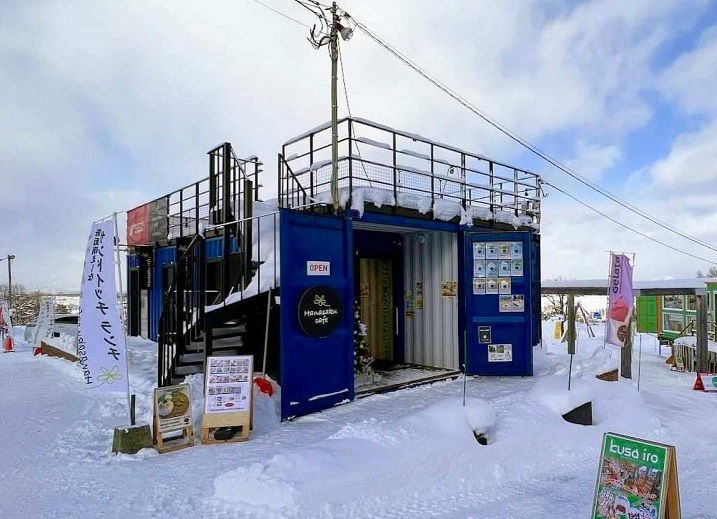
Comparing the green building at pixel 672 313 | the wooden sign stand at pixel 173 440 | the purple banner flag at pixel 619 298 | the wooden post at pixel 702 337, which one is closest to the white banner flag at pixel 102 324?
the wooden sign stand at pixel 173 440

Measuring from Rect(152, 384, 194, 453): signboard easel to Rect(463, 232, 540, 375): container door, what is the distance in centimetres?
540

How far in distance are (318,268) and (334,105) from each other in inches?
96.1

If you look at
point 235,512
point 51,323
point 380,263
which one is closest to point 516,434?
point 235,512

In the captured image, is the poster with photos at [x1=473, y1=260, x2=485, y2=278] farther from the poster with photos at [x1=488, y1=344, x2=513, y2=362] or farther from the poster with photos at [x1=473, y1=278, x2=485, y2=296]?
the poster with photos at [x1=488, y1=344, x2=513, y2=362]

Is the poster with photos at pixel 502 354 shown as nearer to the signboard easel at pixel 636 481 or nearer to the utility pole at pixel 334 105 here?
the utility pole at pixel 334 105

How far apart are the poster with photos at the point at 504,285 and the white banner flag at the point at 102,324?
6560 millimetres

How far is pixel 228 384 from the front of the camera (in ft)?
18.5

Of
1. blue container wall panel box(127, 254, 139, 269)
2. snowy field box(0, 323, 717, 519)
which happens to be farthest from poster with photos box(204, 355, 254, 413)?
blue container wall panel box(127, 254, 139, 269)

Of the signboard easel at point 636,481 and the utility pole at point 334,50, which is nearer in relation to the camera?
the signboard easel at point 636,481

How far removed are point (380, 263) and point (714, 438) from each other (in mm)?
6357

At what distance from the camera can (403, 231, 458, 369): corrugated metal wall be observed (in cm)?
940

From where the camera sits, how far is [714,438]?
20.7ft

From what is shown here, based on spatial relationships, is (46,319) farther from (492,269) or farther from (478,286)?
(492,269)

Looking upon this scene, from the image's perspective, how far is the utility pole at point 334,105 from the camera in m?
7.05
